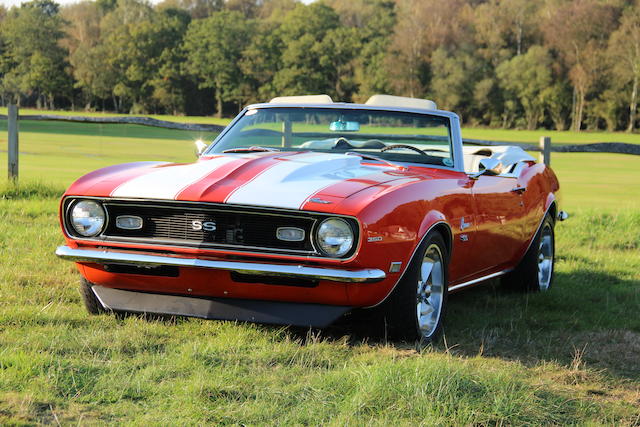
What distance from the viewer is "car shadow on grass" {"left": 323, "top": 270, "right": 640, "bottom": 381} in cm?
445

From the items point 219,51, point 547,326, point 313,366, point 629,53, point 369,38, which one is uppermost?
point 369,38

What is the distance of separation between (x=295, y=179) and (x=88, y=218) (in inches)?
43.7

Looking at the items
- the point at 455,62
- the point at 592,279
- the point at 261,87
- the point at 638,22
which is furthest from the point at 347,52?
the point at 592,279

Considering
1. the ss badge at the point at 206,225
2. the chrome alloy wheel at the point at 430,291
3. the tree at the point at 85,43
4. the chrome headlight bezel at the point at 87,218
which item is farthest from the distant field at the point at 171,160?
the tree at the point at 85,43

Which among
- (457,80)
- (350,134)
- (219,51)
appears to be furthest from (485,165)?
(219,51)

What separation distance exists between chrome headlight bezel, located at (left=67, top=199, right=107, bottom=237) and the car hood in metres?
0.07

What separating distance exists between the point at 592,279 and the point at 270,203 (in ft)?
13.5

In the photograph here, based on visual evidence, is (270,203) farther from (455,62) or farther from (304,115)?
(455,62)

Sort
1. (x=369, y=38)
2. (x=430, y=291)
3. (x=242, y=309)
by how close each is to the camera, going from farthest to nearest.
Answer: (x=369, y=38)
(x=430, y=291)
(x=242, y=309)

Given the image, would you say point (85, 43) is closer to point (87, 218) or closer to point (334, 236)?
point (87, 218)

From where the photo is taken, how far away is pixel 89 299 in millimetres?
4773

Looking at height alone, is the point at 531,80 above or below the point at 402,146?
above

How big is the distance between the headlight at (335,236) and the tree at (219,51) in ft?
313

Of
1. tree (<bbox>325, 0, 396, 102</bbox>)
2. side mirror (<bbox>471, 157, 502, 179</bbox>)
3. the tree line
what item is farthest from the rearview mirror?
tree (<bbox>325, 0, 396, 102</bbox>)
